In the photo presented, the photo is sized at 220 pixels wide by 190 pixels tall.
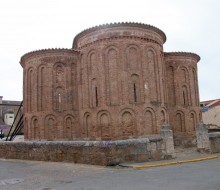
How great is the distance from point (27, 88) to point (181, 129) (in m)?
13.6

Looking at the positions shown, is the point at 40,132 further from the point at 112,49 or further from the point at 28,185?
the point at 28,185

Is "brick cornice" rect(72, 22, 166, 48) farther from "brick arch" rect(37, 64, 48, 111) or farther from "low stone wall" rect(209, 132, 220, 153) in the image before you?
"low stone wall" rect(209, 132, 220, 153)

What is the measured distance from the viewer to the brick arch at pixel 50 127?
71.1 feet

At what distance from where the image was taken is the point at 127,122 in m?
18.7

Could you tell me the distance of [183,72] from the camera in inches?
950

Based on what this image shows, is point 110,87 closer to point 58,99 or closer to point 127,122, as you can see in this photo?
point 127,122

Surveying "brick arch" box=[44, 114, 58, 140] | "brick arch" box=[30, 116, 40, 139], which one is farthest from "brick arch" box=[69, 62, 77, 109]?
"brick arch" box=[30, 116, 40, 139]

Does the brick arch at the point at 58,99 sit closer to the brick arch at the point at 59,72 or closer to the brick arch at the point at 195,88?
the brick arch at the point at 59,72

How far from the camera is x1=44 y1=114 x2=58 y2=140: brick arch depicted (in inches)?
853

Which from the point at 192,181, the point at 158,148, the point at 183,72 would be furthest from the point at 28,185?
the point at 183,72

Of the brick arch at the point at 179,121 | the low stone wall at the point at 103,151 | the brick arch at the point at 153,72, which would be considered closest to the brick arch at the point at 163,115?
the brick arch at the point at 153,72

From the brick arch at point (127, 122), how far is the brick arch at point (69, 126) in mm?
5046

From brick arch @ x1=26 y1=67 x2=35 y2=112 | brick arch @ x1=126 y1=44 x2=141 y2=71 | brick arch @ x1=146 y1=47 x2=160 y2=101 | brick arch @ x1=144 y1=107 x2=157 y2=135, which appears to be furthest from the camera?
brick arch @ x1=26 y1=67 x2=35 y2=112

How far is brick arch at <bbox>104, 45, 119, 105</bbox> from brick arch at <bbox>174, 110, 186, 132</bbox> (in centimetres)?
714
